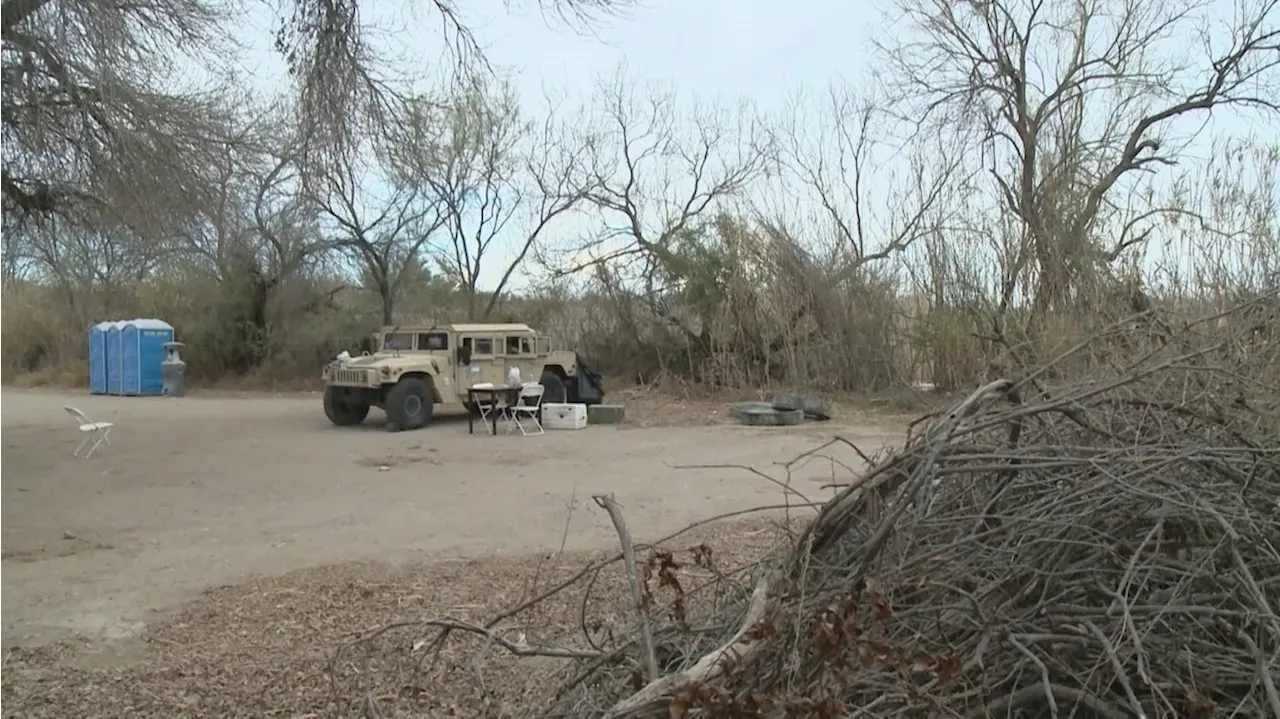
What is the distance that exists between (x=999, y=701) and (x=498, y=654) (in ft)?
7.52

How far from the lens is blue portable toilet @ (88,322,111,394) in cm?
2427

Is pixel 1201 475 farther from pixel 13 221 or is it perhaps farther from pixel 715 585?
pixel 13 221

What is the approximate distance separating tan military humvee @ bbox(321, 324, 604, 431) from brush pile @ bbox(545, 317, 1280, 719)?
11866mm

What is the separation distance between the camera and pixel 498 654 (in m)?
4.19

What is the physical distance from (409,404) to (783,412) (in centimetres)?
535

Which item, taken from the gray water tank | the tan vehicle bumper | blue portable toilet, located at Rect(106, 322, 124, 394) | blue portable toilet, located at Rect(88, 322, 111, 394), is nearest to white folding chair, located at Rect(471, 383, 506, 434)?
the tan vehicle bumper

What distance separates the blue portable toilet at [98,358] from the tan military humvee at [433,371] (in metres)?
11.8

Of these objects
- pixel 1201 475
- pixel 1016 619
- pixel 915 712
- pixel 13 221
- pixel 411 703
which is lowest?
pixel 411 703

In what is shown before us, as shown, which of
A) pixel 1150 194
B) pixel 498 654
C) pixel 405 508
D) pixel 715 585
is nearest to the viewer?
pixel 715 585

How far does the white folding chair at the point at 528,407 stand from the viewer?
14.1 m

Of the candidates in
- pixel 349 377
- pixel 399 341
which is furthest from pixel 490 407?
pixel 399 341

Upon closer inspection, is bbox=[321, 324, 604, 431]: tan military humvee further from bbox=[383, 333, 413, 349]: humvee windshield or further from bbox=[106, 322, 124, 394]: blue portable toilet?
bbox=[106, 322, 124, 394]: blue portable toilet

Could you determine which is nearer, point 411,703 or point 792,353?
point 411,703

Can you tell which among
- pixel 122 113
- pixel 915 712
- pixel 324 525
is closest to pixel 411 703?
pixel 915 712
